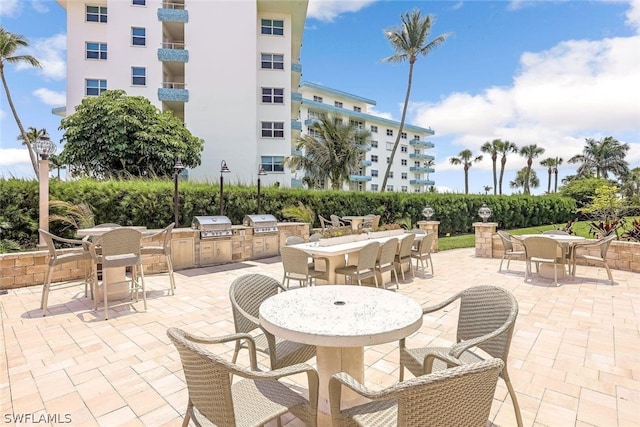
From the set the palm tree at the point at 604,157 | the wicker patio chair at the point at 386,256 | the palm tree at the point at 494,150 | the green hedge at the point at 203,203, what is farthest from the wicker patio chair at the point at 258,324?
the palm tree at the point at 604,157

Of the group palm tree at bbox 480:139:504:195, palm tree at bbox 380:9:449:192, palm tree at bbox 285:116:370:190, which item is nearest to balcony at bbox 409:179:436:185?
palm tree at bbox 480:139:504:195

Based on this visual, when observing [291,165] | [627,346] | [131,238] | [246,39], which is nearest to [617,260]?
[627,346]

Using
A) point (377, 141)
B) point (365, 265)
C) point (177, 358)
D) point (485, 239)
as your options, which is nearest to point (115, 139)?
point (365, 265)

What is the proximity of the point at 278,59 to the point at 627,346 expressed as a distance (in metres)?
20.7

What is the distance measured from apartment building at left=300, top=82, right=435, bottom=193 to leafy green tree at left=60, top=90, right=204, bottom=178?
16105 millimetres

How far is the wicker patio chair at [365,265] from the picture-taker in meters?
4.75

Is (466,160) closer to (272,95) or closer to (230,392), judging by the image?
(272,95)

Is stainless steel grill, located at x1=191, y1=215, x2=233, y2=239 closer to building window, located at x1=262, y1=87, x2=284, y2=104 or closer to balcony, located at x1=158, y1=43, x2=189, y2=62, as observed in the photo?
building window, located at x1=262, y1=87, x2=284, y2=104

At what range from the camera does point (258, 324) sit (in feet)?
7.22

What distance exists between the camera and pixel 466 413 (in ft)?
4.10

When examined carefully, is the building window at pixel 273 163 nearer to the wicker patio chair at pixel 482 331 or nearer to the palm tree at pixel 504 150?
the wicker patio chair at pixel 482 331

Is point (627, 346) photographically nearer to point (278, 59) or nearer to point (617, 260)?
point (617, 260)

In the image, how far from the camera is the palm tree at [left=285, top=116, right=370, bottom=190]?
17859 millimetres

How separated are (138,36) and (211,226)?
633 inches
